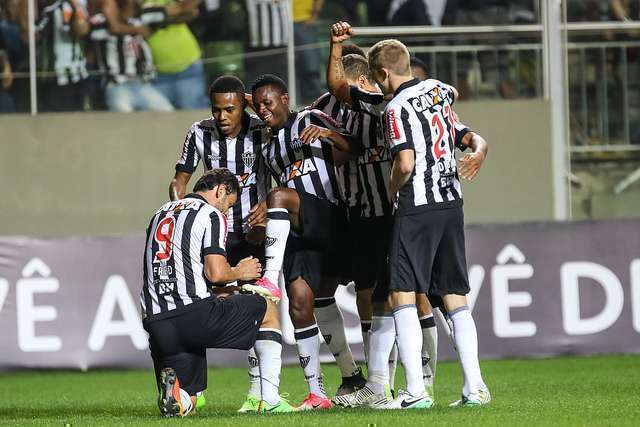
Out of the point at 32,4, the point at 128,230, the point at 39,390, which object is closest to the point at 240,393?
the point at 39,390

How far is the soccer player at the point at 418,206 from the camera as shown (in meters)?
6.64

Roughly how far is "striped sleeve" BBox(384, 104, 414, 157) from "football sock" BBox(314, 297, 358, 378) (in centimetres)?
131

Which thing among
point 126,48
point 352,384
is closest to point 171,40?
point 126,48

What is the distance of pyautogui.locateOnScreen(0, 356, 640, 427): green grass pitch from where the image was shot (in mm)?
6367

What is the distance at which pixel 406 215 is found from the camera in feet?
22.0

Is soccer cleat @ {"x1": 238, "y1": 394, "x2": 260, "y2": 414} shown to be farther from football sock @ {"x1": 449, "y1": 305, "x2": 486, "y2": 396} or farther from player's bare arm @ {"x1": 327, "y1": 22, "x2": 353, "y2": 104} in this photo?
player's bare arm @ {"x1": 327, "y1": 22, "x2": 353, "y2": 104}

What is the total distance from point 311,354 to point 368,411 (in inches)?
28.1

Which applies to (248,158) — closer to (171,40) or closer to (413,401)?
(413,401)

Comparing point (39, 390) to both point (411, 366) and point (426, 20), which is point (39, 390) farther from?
point (426, 20)

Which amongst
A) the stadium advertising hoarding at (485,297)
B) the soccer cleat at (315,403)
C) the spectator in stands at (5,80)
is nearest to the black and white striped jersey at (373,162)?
the soccer cleat at (315,403)

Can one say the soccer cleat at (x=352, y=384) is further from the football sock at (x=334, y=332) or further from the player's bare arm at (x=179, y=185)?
the player's bare arm at (x=179, y=185)

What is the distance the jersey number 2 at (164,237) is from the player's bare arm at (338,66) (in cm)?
115

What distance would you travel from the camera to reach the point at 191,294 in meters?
6.98

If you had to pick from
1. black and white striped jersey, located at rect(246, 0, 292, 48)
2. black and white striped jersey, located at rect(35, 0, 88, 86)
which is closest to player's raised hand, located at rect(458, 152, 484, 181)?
black and white striped jersey, located at rect(246, 0, 292, 48)
